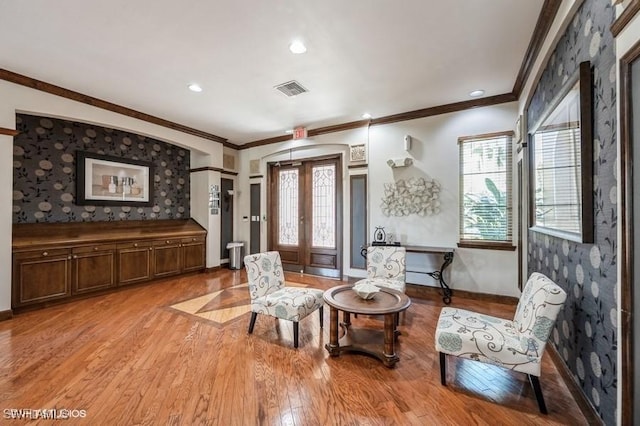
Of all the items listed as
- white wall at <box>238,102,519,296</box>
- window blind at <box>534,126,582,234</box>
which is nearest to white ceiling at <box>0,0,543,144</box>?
white wall at <box>238,102,519,296</box>

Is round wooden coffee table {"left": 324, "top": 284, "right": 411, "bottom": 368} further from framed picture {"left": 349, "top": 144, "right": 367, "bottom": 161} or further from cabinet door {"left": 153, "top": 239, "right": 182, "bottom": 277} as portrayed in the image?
cabinet door {"left": 153, "top": 239, "right": 182, "bottom": 277}

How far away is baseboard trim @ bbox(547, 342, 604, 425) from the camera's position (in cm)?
162

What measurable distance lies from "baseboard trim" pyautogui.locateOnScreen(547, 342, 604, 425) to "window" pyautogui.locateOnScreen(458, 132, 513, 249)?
177cm

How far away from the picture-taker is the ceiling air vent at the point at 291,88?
3.48m

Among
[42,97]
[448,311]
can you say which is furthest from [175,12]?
[448,311]

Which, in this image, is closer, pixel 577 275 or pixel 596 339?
pixel 596 339

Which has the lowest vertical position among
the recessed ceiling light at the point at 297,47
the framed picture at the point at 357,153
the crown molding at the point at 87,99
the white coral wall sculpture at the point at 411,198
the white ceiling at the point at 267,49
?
the white coral wall sculpture at the point at 411,198

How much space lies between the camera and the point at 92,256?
3.99 m

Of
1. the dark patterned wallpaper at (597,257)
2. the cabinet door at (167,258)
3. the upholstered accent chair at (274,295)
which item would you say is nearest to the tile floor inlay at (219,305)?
the upholstered accent chair at (274,295)

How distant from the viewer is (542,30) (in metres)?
2.37

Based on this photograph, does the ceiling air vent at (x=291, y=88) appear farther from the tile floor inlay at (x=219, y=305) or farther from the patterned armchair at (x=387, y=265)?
the tile floor inlay at (x=219, y=305)

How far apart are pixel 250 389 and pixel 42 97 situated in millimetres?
4309

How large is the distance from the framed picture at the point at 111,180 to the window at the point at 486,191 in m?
5.46

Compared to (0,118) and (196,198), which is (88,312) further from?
(196,198)
